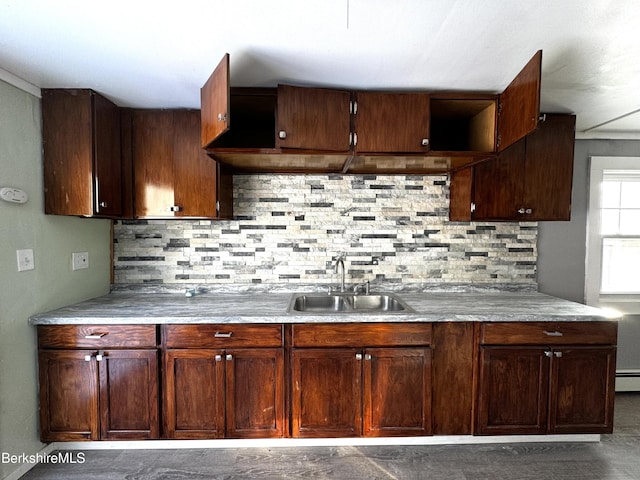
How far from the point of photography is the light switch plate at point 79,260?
7.16 ft

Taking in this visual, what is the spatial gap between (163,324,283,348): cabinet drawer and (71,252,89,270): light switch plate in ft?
2.74

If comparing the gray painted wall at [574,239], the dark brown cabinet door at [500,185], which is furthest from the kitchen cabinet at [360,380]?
the gray painted wall at [574,239]

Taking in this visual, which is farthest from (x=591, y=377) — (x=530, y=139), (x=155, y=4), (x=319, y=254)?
(x=155, y=4)

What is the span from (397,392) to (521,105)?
174cm

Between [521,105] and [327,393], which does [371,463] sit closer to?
[327,393]

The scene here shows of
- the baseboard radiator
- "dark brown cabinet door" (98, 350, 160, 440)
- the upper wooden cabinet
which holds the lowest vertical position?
the baseboard radiator

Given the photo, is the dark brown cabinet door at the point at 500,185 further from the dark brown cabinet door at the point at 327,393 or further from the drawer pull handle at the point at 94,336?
the drawer pull handle at the point at 94,336

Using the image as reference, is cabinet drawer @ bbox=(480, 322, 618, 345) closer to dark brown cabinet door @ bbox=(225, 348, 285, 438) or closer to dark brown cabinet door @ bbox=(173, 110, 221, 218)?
dark brown cabinet door @ bbox=(225, 348, 285, 438)

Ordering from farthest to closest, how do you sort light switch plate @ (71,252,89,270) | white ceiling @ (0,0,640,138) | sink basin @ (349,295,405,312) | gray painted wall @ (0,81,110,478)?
sink basin @ (349,295,405,312) < light switch plate @ (71,252,89,270) < gray painted wall @ (0,81,110,478) < white ceiling @ (0,0,640,138)

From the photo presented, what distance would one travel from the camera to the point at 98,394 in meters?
1.94

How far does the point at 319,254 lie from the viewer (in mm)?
2582

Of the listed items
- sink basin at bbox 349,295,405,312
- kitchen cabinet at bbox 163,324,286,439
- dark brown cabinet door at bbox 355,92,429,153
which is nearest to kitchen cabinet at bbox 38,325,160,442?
kitchen cabinet at bbox 163,324,286,439

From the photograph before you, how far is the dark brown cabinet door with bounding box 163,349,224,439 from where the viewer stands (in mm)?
1951

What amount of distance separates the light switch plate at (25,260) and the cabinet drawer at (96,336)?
1.17 ft
